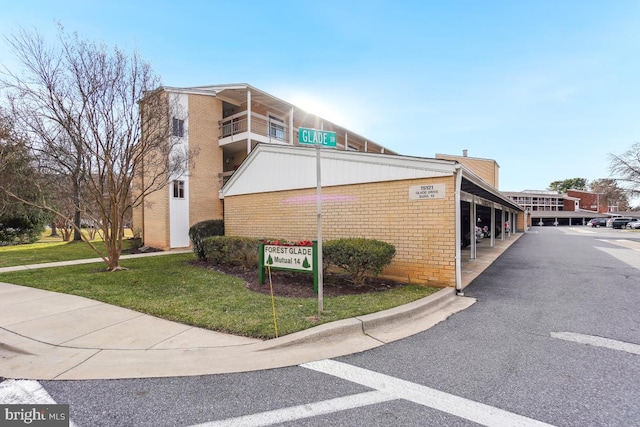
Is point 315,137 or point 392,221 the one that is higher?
point 315,137

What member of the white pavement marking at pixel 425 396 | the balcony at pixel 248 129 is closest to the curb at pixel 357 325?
the white pavement marking at pixel 425 396

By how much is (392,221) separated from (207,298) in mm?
4377

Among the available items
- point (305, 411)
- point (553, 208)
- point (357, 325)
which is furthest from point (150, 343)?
point (553, 208)

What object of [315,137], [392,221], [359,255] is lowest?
[359,255]

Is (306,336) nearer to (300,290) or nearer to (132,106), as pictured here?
(300,290)

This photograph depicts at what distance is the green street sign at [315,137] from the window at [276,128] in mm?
16009

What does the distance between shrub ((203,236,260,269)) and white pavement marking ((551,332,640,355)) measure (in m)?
6.74

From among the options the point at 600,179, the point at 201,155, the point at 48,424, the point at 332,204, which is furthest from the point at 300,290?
the point at 600,179

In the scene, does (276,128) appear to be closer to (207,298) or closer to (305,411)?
(207,298)

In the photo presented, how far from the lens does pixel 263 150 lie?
10.2m

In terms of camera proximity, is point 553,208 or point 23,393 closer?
point 23,393

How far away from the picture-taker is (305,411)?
2.46 metres

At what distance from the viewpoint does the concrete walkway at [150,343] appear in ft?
10.4

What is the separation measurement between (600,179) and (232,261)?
205ft
